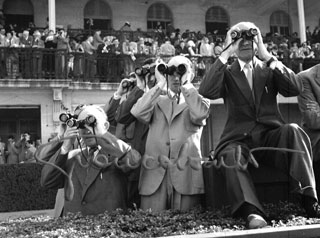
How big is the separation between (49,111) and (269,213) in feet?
53.8

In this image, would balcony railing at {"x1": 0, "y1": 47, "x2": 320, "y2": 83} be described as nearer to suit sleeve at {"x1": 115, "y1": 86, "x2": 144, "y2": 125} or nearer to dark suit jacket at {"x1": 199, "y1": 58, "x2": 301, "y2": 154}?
suit sleeve at {"x1": 115, "y1": 86, "x2": 144, "y2": 125}

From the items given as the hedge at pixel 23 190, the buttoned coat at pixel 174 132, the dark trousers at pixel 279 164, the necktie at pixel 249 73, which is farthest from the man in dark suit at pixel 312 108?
the hedge at pixel 23 190

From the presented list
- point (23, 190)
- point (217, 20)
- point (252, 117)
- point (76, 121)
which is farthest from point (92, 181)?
point (217, 20)

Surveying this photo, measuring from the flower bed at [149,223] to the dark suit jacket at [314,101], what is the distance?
953mm

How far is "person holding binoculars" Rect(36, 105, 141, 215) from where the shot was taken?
521 cm

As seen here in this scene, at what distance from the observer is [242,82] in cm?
540

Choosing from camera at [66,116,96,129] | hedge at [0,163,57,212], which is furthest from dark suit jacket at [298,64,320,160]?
hedge at [0,163,57,212]

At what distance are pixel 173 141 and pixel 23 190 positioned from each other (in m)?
9.54

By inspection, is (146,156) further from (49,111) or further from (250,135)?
(49,111)

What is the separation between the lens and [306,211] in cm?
470

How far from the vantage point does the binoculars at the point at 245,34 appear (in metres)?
5.20

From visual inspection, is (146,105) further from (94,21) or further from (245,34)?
(94,21)

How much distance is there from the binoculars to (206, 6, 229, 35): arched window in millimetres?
24596

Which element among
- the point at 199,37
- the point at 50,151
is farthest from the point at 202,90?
the point at 199,37
